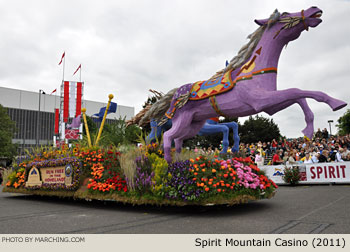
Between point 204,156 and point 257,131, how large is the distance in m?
34.9

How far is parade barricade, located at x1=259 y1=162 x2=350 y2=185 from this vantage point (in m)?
11.0

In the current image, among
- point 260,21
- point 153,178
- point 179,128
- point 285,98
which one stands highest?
point 260,21

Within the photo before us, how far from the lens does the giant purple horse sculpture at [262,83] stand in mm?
5383

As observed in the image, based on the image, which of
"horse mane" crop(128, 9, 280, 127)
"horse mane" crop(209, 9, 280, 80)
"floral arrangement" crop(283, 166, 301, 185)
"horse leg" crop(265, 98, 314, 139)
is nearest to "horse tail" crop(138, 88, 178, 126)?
"horse mane" crop(128, 9, 280, 127)

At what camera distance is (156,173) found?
19.2ft

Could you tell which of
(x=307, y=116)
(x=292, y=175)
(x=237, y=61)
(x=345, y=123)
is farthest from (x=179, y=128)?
(x=345, y=123)

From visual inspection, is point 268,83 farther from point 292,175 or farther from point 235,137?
point 292,175

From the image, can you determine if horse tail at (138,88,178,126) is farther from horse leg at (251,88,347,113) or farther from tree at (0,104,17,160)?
tree at (0,104,17,160)

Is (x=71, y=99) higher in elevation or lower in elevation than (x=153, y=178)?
higher

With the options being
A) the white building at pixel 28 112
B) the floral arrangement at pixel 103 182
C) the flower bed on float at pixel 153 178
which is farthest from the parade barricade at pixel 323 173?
the white building at pixel 28 112

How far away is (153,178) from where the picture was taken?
5.87 metres

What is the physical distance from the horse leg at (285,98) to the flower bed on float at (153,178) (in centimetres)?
131
